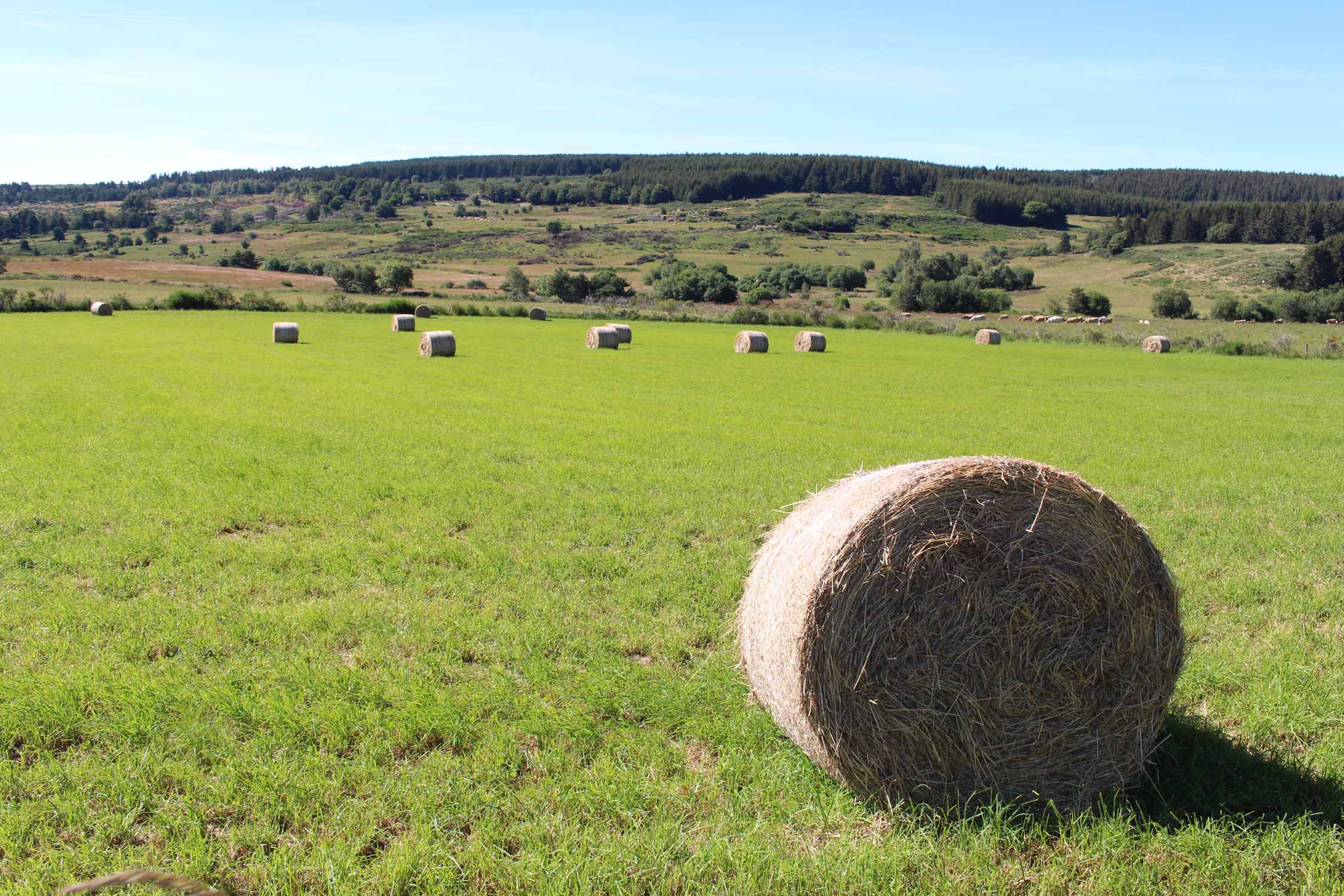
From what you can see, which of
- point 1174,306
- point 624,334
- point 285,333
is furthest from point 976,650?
point 1174,306

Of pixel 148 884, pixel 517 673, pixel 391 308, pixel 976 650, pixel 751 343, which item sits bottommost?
pixel 517 673

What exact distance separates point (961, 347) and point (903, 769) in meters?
50.2

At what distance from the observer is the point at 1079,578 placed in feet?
18.6

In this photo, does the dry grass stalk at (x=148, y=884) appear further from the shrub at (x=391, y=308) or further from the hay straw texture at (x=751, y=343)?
the shrub at (x=391, y=308)

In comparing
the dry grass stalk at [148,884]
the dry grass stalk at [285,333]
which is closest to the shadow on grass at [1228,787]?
the dry grass stalk at [148,884]

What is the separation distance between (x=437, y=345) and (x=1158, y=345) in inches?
1633

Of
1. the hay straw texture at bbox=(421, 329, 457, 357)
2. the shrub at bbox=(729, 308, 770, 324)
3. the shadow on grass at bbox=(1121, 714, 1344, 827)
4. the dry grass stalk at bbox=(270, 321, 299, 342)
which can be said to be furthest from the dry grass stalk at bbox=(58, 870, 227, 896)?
the shrub at bbox=(729, 308, 770, 324)

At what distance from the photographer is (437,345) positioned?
1554 inches

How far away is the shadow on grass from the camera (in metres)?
5.47

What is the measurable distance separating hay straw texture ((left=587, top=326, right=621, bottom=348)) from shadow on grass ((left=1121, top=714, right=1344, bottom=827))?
4155 centimetres

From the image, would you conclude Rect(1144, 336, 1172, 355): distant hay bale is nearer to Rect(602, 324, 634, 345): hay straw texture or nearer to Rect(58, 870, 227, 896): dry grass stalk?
Rect(602, 324, 634, 345): hay straw texture

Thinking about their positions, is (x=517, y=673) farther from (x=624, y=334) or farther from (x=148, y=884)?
(x=624, y=334)

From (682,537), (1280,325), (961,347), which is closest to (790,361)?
(961,347)

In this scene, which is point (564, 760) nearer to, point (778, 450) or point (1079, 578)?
point (1079, 578)
